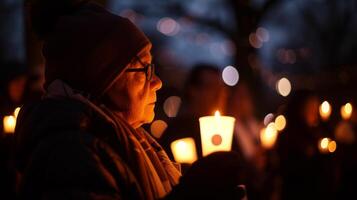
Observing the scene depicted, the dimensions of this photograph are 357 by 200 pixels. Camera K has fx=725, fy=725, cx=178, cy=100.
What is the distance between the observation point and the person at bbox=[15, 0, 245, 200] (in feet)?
7.12

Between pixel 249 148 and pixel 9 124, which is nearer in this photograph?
pixel 9 124

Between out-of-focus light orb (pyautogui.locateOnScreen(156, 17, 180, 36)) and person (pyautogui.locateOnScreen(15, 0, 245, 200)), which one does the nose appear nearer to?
person (pyautogui.locateOnScreen(15, 0, 245, 200))

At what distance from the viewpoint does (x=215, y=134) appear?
2.80m

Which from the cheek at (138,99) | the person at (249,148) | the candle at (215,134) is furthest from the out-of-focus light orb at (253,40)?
the cheek at (138,99)

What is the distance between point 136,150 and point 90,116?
0.20 m

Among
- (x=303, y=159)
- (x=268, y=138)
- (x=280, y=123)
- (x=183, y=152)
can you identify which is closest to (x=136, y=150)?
(x=183, y=152)

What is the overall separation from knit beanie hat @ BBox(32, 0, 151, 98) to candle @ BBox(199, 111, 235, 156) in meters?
0.47

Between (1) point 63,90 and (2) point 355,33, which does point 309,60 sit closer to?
(2) point 355,33

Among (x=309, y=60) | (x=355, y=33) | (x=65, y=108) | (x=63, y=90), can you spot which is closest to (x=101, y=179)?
(x=65, y=108)

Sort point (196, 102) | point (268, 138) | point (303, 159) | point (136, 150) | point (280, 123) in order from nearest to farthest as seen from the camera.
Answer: point (136, 150), point (196, 102), point (303, 159), point (268, 138), point (280, 123)

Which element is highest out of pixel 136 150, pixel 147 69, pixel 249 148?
pixel 147 69

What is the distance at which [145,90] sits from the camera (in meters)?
2.66

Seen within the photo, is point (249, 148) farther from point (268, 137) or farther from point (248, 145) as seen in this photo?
point (268, 137)

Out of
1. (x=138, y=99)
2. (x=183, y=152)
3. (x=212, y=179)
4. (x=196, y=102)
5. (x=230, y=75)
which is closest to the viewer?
(x=212, y=179)
